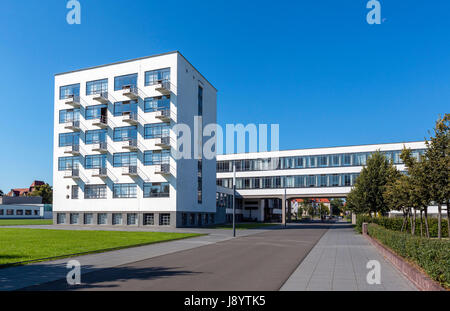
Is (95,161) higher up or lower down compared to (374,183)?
higher up

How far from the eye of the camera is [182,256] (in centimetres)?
1784

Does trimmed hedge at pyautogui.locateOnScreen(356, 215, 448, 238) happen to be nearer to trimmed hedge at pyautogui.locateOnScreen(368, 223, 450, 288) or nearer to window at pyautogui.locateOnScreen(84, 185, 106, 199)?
trimmed hedge at pyautogui.locateOnScreen(368, 223, 450, 288)

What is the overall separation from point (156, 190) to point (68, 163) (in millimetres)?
15417

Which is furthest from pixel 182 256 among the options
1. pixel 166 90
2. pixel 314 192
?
pixel 314 192

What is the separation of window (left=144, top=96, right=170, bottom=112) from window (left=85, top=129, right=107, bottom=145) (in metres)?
7.57

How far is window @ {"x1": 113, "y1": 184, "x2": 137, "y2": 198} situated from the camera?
49500mm

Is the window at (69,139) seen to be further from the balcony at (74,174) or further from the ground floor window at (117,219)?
the ground floor window at (117,219)

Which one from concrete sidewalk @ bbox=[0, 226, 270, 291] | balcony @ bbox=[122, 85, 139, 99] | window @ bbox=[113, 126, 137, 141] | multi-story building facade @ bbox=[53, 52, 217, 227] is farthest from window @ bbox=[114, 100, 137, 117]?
concrete sidewalk @ bbox=[0, 226, 270, 291]

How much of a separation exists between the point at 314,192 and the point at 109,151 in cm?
3839

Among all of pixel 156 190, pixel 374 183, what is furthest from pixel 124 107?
pixel 374 183

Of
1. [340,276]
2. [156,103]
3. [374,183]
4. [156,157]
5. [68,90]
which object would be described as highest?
[68,90]

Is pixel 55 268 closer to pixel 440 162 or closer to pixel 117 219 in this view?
pixel 440 162

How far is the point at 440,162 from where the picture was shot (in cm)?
1673

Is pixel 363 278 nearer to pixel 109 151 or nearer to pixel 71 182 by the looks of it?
pixel 109 151
